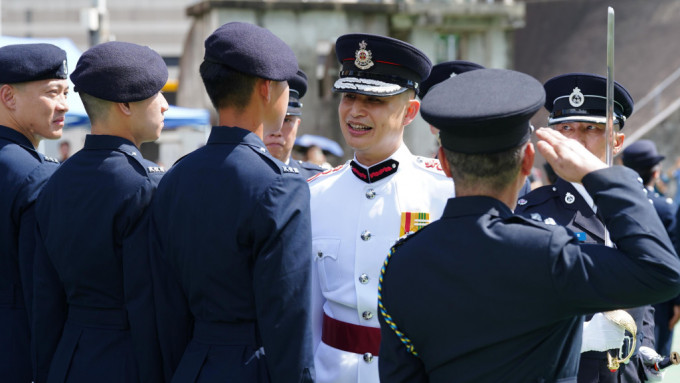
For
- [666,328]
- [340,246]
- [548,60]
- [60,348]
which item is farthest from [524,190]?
[548,60]

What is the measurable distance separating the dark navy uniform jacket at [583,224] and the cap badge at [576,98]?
0.38 m

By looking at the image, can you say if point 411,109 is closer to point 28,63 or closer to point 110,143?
point 110,143

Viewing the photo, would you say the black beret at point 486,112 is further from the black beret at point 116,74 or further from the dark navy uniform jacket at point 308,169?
the dark navy uniform jacket at point 308,169

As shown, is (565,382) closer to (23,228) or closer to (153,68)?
(153,68)

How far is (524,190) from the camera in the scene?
4.19 meters

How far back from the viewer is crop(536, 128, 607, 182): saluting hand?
237 centimetres

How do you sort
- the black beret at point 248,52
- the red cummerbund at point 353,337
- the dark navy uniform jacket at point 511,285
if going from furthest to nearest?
the red cummerbund at point 353,337, the black beret at point 248,52, the dark navy uniform jacket at point 511,285

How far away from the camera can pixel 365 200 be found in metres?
3.54

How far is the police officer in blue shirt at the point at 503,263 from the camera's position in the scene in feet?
7.28

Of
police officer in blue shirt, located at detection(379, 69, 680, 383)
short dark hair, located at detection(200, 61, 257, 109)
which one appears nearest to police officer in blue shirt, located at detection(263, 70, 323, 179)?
short dark hair, located at detection(200, 61, 257, 109)

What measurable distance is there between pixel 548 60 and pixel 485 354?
2716cm

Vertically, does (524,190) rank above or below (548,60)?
above

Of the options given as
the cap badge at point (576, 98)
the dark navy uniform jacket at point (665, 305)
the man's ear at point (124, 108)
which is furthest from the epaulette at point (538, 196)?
the dark navy uniform jacket at point (665, 305)

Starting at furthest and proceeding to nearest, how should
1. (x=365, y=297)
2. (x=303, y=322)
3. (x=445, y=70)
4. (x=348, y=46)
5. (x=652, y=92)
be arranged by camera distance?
(x=652, y=92)
(x=445, y=70)
(x=348, y=46)
(x=365, y=297)
(x=303, y=322)
